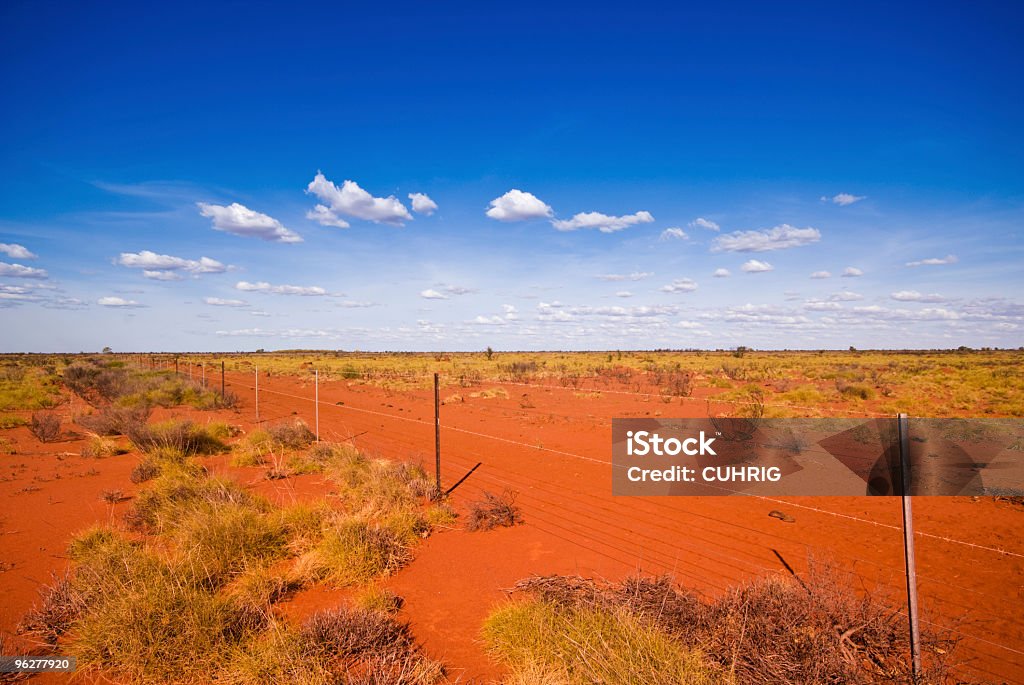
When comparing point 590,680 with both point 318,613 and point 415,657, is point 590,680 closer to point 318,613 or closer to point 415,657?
point 415,657

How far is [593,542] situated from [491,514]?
5.38 feet

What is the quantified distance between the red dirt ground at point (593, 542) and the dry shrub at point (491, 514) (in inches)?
7.5

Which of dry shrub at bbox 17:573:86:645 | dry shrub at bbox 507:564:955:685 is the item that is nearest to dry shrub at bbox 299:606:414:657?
dry shrub at bbox 507:564:955:685

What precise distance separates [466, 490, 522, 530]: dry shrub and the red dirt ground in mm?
191

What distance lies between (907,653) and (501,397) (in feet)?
68.4

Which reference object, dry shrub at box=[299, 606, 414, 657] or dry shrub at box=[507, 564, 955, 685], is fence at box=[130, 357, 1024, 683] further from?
dry shrub at box=[299, 606, 414, 657]

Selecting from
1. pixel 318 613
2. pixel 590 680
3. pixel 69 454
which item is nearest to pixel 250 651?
pixel 318 613

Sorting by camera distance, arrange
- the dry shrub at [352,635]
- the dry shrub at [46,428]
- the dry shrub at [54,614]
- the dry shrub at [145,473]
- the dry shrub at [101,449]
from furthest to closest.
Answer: the dry shrub at [46,428] < the dry shrub at [101,449] < the dry shrub at [145,473] < the dry shrub at [54,614] < the dry shrub at [352,635]

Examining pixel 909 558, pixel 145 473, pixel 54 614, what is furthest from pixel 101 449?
pixel 909 558

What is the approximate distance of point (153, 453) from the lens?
409 inches

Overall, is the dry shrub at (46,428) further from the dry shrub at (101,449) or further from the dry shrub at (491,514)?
the dry shrub at (491,514)

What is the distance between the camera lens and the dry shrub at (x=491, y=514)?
24.3 feet

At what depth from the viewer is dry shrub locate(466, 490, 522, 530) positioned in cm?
742

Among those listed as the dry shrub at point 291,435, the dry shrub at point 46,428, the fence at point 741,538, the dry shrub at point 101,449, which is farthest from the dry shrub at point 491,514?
the dry shrub at point 46,428
